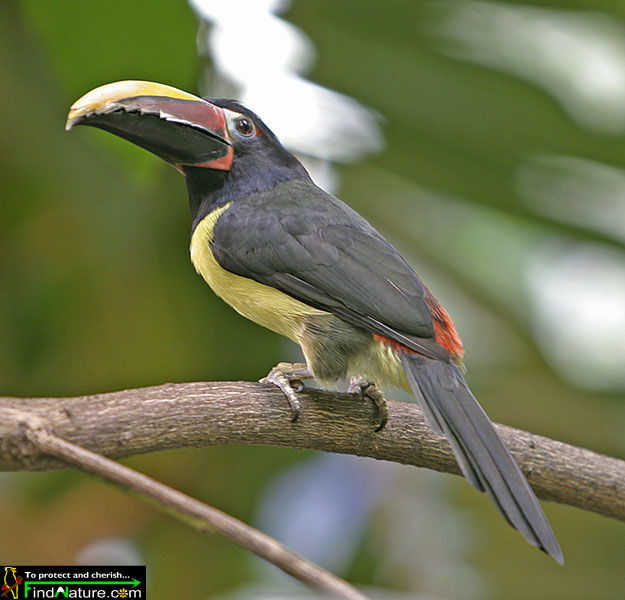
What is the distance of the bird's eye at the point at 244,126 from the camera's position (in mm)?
2914

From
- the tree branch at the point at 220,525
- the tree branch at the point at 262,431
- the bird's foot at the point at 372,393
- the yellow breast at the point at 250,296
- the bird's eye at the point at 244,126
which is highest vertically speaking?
the bird's eye at the point at 244,126

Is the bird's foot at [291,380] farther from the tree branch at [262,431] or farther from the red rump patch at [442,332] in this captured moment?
the red rump patch at [442,332]

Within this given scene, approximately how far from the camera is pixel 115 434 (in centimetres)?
202

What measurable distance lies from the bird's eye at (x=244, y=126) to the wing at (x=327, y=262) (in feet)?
0.79

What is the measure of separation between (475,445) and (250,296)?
802 mm

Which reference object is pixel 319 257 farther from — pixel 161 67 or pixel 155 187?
pixel 155 187

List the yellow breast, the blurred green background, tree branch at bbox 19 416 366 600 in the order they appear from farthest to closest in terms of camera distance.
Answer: the blurred green background → the yellow breast → tree branch at bbox 19 416 366 600

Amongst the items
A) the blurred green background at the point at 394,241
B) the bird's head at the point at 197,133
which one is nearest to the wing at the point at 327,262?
the bird's head at the point at 197,133

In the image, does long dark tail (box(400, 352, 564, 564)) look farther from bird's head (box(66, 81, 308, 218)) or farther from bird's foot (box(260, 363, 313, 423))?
bird's head (box(66, 81, 308, 218))

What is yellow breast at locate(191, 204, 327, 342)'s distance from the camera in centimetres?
256

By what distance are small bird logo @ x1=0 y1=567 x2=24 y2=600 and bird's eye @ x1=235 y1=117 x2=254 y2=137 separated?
1.43m

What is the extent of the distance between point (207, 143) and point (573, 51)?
1940mm

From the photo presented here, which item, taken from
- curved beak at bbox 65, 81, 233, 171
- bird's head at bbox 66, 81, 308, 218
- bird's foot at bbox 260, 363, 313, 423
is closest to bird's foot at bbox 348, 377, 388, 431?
bird's foot at bbox 260, 363, 313, 423

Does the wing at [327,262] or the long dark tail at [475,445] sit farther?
the wing at [327,262]
